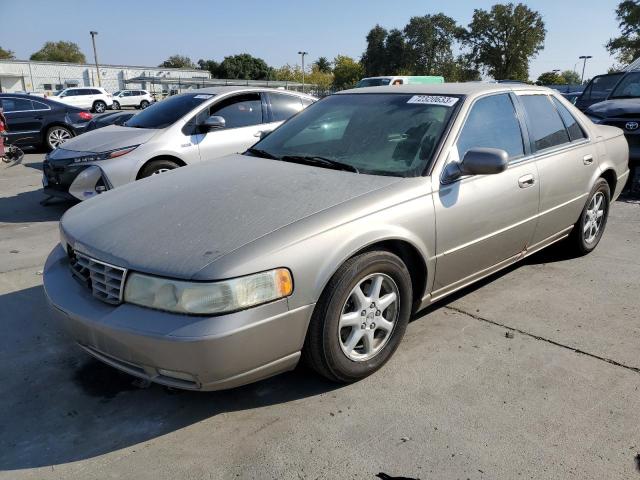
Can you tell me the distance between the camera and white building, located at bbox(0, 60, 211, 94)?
2158 inches

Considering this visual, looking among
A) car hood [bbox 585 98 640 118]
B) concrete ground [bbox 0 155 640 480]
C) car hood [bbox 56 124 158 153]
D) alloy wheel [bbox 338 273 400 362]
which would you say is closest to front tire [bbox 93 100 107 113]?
car hood [bbox 56 124 158 153]

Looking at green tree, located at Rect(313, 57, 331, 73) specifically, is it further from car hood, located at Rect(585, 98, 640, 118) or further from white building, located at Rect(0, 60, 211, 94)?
car hood, located at Rect(585, 98, 640, 118)

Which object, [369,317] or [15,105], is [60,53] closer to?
[15,105]

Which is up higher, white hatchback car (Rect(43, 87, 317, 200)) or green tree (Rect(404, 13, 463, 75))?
green tree (Rect(404, 13, 463, 75))

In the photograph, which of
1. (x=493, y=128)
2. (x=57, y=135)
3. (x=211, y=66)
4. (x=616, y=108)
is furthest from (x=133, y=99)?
(x=211, y=66)

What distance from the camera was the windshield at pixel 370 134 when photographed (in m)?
3.12

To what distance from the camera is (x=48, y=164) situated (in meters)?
6.25

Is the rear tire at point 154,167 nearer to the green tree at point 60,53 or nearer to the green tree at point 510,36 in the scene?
the green tree at point 510,36

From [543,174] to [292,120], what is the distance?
6.31 ft

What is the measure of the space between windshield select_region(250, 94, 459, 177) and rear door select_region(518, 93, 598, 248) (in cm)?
91

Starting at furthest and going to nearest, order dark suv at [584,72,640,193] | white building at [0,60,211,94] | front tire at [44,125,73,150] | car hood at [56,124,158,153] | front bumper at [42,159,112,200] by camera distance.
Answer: white building at [0,60,211,94] → front tire at [44,125,73,150] → dark suv at [584,72,640,193] → car hood at [56,124,158,153] → front bumper at [42,159,112,200]

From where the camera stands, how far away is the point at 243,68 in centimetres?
8294

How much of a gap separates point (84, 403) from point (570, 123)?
4.12m

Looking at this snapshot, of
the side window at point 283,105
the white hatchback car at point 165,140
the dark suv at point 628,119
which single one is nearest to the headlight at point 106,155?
the white hatchback car at point 165,140
